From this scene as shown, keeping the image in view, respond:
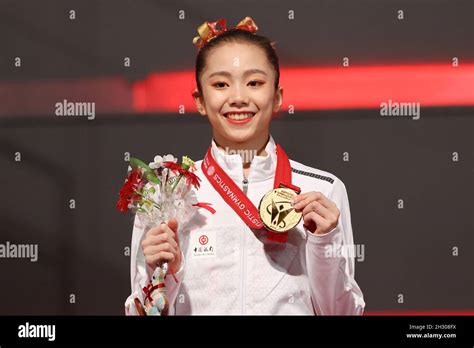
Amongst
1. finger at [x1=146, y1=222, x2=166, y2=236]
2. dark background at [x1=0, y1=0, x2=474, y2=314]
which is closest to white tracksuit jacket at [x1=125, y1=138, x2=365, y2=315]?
finger at [x1=146, y1=222, x2=166, y2=236]

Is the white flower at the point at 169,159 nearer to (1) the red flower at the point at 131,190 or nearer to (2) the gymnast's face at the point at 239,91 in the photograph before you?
(1) the red flower at the point at 131,190

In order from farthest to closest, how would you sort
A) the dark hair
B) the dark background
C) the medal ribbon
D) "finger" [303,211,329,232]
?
the dark background < the dark hair < the medal ribbon < "finger" [303,211,329,232]

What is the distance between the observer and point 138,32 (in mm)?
3197

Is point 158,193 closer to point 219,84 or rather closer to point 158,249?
point 158,249

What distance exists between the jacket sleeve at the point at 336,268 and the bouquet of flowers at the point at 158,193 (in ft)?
1.53

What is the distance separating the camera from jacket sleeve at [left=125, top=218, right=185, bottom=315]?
9.15 ft

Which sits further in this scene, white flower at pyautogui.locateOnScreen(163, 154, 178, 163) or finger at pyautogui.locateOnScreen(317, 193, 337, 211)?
white flower at pyautogui.locateOnScreen(163, 154, 178, 163)

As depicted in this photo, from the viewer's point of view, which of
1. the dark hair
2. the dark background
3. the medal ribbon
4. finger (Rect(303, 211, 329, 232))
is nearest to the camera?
finger (Rect(303, 211, 329, 232))

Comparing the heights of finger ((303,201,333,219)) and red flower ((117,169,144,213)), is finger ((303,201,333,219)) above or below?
below

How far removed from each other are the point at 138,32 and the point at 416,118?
3.77ft

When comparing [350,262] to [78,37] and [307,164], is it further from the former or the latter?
[78,37]

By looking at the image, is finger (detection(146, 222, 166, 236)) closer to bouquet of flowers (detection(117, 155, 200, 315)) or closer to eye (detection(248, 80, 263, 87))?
bouquet of flowers (detection(117, 155, 200, 315))

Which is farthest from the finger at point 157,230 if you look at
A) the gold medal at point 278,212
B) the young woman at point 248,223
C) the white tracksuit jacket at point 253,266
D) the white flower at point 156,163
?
the gold medal at point 278,212

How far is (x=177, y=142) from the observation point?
3133 mm
